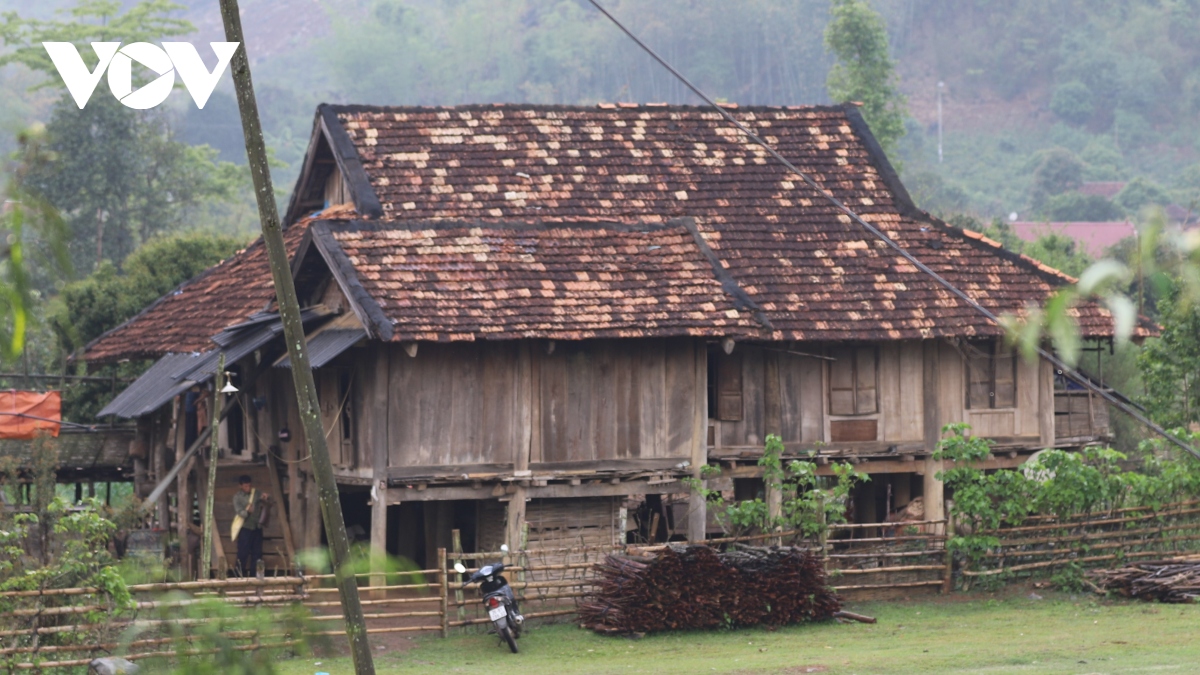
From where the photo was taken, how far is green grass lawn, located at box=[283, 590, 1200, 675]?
13.0 m

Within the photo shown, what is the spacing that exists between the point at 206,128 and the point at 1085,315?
7717cm

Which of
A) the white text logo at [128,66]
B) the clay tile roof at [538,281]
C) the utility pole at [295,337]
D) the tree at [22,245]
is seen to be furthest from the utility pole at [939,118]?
the tree at [22,245]

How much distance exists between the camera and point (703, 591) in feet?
52.0

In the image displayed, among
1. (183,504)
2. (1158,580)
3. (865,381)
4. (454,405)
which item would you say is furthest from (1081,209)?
(183,504)

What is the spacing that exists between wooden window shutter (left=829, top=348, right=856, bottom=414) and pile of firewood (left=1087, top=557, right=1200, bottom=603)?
4.32 meters

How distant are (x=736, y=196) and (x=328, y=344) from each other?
715cm

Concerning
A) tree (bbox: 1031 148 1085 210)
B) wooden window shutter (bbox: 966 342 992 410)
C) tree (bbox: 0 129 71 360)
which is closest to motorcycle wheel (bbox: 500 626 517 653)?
wooden window shutter (bbox: 966 342 992 410)

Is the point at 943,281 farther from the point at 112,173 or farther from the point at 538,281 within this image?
the point at 112,173

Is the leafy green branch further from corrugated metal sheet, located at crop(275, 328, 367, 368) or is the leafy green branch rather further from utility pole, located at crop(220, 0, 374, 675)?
utility pole, located at crop(220, 0, 374, 675)

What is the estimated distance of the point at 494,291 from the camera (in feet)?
59.8

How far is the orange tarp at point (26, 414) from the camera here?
2020cm

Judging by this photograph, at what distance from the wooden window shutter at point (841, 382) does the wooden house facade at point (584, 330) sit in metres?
0.03

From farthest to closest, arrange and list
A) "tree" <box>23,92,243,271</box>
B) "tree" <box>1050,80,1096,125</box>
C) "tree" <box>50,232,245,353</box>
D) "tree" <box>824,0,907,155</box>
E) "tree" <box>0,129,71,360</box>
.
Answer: "tree" <box>1050,80,1096,125</box> < "tree" <box>824,0,907,155</box> < "tree" <box>23,92,243,271</box> < "tree" <box>50,232,245,353</box> < "tree" <box>0,129,71,360</box>

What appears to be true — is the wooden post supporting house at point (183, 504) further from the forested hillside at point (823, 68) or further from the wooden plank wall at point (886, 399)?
the forested hillside at point (823, 68)
